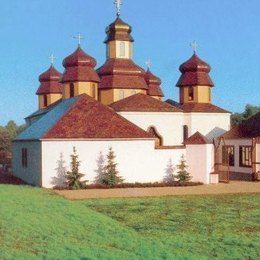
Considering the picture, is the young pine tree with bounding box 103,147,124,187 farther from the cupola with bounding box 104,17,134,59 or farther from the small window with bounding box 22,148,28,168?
the cupola with bounding box 104,17,134,59

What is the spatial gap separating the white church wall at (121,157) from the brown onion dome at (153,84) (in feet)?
75.0

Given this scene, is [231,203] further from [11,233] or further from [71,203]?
[11,233]

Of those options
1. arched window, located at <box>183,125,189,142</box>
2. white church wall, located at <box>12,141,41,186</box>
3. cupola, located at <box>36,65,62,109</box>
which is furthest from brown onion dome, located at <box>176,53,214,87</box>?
cupola, located at <box>36,65,62,109</box>

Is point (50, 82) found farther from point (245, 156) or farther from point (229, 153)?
point (245, 156)

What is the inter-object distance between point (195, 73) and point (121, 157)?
57.7 feet

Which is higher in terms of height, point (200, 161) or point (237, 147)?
point (237, 147)

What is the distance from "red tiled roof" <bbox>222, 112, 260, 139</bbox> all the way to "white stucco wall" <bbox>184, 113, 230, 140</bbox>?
13.1ft

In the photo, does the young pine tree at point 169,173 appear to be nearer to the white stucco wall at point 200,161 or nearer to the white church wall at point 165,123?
the white stucco wall at point 200,161

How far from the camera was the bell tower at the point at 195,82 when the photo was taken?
45969 millimetres

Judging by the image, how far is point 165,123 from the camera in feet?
132

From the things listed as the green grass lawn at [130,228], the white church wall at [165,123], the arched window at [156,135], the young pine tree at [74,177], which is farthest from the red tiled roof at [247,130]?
the green grass lawn at [130,228]

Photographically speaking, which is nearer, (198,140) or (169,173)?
(198,140)

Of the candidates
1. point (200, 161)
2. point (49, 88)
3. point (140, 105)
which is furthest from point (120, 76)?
point (49, 88)

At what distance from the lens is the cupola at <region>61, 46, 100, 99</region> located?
40.1m
